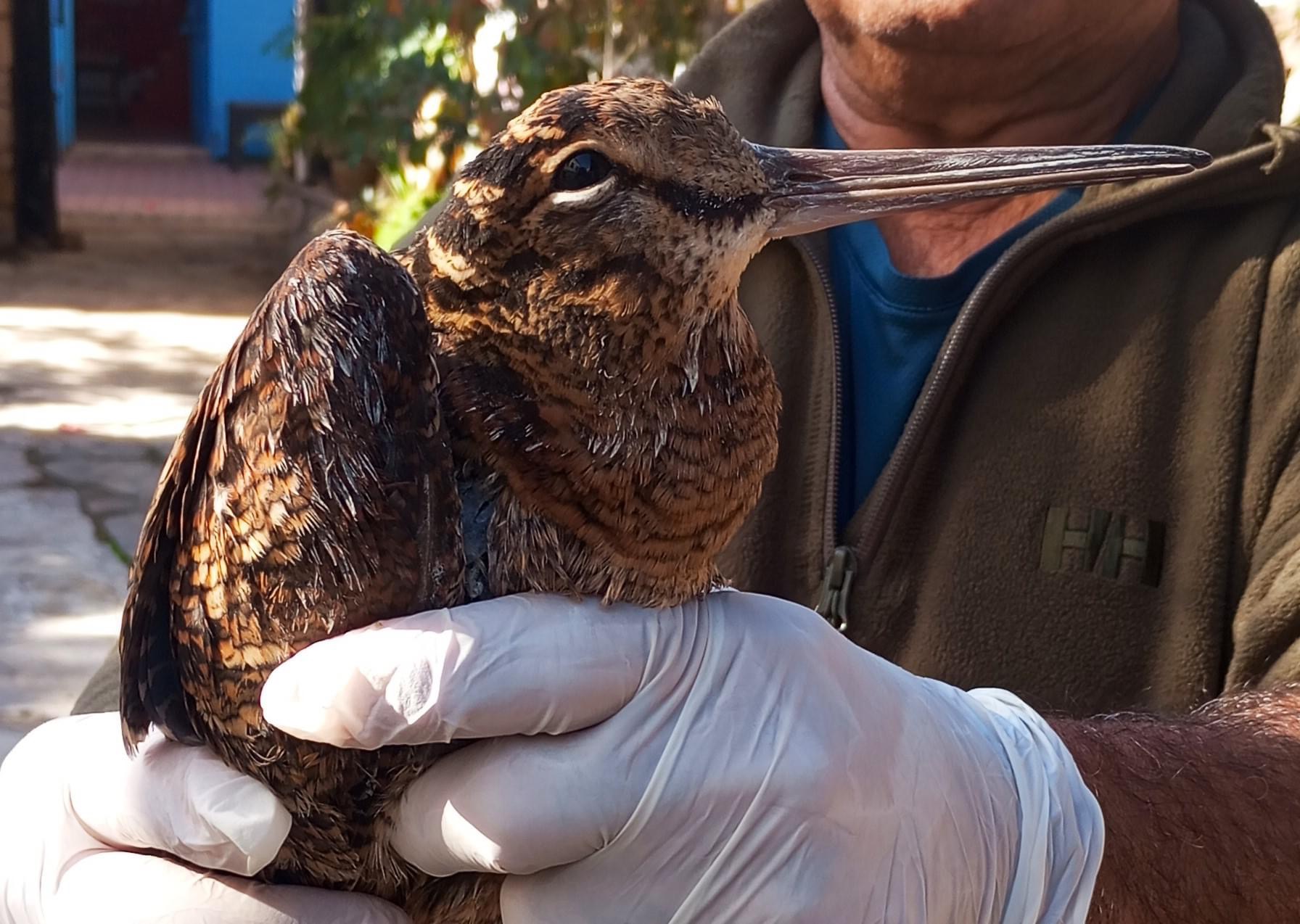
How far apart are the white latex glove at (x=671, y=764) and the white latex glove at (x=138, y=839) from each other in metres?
0.13

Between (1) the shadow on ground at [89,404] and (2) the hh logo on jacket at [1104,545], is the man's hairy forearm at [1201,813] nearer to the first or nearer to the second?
(2) the hh logo on jacket at [1104,545]

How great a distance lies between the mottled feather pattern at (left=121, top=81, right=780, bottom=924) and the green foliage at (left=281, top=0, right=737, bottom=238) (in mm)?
4297

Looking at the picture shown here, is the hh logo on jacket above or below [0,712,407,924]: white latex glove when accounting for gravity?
above

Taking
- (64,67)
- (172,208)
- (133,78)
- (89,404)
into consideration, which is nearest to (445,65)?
(89,404)

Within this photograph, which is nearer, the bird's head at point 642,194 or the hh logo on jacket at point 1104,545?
the bird's head at point 642,194

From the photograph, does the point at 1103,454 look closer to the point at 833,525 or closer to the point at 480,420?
the point at 833,525

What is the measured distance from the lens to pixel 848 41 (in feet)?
7.09

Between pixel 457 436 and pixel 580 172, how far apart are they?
26 centimetres

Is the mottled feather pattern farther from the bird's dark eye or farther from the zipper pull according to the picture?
the zipper pull

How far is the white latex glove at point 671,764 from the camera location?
1302mm

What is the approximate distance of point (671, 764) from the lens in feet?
4.50

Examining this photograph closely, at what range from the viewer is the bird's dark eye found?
130 cm

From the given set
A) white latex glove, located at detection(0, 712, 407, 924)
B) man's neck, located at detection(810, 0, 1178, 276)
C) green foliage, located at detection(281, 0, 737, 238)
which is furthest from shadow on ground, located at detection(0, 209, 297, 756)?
man's neck, located at detection(810, 0, 1178, 276)

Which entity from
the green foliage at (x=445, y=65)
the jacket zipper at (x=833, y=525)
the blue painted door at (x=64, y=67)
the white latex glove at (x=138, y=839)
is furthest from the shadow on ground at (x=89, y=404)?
the blue painted door at (x=64, y=67)
